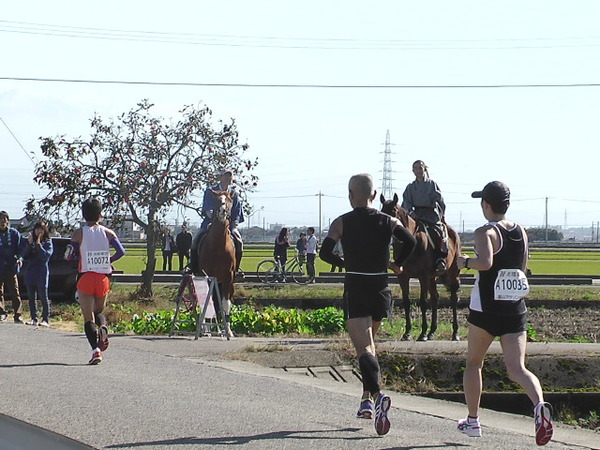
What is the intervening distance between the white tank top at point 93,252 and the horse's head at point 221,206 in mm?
4013

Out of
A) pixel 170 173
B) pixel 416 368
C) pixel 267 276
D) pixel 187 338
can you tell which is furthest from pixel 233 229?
pixel 267 276

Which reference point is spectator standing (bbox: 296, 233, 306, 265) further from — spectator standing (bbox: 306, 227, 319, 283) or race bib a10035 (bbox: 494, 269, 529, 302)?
race bib a10035 (bbox: 494, 269, 529, 302)

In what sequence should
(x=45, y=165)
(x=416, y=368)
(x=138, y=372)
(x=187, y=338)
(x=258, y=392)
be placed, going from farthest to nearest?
(x=45, y=165)
(x=187, y=338)
(x=416, y=368)
(x=138, y=372)
(x=258, y=392)

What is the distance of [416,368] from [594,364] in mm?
2335

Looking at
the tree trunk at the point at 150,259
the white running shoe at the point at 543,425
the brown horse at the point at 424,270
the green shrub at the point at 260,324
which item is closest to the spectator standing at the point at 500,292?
the white running shoe at the point at 543,425

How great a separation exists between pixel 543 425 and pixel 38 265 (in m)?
14.3

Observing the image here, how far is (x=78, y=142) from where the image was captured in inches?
1105

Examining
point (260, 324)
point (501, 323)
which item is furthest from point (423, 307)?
point (501, 323)

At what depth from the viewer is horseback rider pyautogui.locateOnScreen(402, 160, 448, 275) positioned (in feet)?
55.8

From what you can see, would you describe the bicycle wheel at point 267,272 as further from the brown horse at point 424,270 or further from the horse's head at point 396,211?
the horse's head at point 396,211

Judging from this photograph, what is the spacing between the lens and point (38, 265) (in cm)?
2038

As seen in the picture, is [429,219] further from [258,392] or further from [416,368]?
[258,392]

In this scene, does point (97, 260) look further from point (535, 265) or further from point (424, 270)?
point (535, 265)

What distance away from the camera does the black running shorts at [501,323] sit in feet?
27.0
